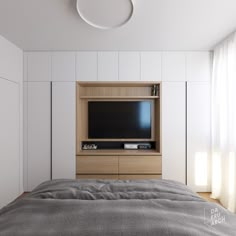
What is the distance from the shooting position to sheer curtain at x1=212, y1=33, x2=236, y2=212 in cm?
313

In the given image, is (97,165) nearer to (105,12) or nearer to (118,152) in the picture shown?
(118,152)

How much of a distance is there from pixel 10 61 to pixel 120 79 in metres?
1.78

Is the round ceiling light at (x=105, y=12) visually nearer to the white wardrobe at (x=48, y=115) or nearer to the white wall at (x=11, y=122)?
the white wardrobe at (x=48, y=115)

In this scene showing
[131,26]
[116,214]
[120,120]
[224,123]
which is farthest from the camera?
[120,120]

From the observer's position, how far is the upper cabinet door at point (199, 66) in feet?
12.8

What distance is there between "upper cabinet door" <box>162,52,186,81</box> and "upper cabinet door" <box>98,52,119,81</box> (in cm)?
83

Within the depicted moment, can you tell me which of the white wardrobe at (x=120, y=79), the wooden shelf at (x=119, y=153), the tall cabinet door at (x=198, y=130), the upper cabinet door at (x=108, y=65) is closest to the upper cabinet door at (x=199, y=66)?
the white wardrobe at (x=120, y=79)

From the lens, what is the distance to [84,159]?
12.7ft

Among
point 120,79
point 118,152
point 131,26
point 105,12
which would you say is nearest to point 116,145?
point 118,152

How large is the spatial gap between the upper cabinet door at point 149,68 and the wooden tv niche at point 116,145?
107 millimetres

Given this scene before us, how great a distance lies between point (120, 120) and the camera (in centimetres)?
420

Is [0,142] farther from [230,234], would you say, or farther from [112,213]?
[230,234]

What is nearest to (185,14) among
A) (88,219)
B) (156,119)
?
(156,119)

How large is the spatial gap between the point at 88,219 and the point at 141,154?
2443 millimetres
